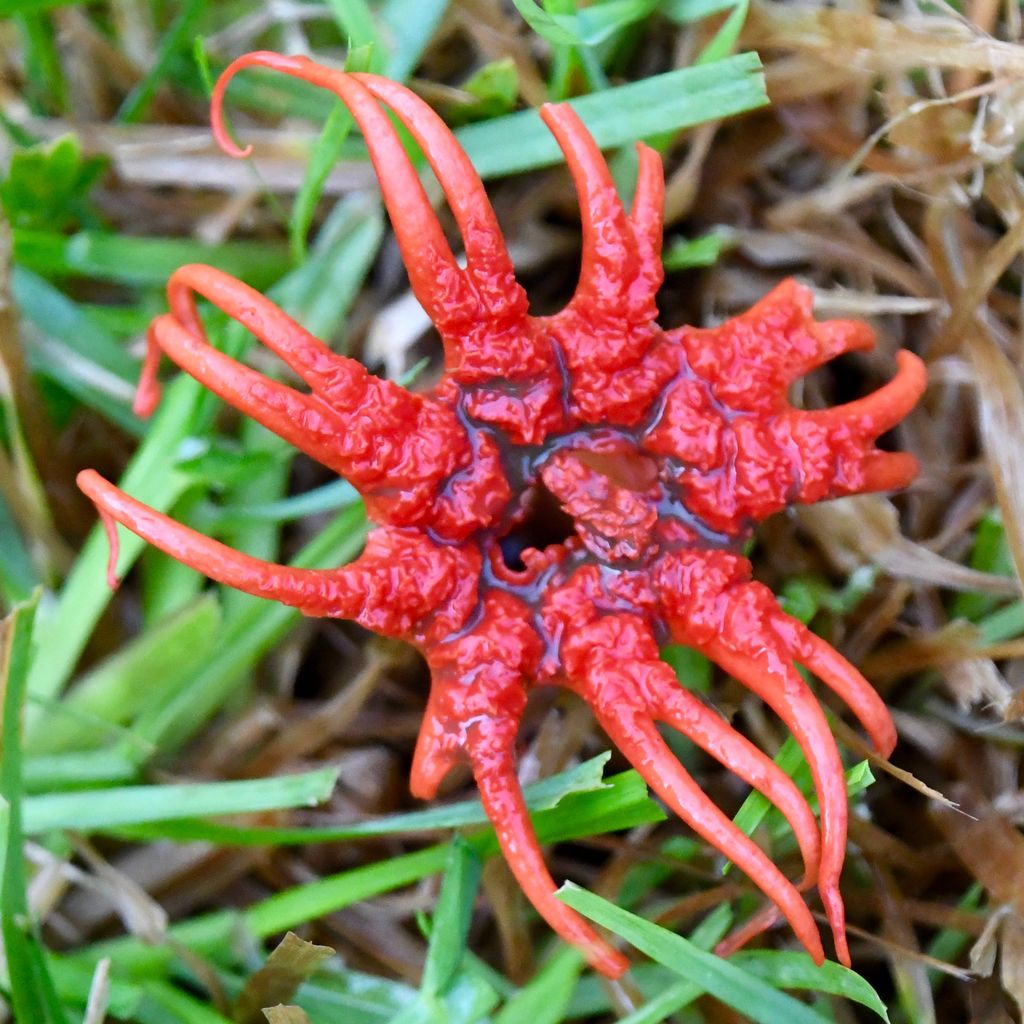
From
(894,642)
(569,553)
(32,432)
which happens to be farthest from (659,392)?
(32,432)

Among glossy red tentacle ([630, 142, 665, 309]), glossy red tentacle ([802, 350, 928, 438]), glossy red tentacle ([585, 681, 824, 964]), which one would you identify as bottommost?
glossy red tentacle ([585, 681, 824, 964])

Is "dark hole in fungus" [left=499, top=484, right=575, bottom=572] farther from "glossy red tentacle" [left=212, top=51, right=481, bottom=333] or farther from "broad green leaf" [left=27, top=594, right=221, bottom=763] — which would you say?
"broad green leaf" [left=27, top=594, right=221, bottom=763]

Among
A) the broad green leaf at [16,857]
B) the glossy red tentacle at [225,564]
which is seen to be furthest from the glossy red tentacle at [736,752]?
the broad green leaf at [16,857]

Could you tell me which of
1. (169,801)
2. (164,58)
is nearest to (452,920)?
(169,801)

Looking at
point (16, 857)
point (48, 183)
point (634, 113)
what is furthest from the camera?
point (48, 183)

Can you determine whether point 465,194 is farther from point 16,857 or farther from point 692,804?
point 16,857

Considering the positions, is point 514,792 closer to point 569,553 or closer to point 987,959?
point 569,553

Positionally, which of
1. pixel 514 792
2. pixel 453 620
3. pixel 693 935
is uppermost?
pixel 453 620

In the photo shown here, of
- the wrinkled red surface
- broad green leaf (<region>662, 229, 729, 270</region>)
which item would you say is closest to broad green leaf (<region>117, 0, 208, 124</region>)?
the wrinkled red surface
